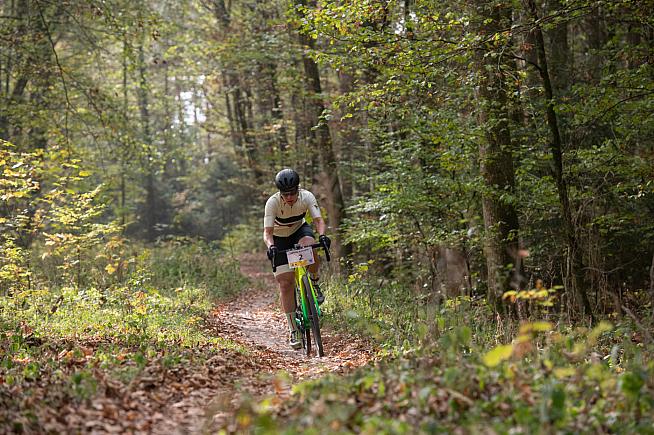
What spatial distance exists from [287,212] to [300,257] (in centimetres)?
84

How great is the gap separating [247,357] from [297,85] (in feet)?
37.7

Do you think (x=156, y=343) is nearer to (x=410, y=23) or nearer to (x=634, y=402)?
(x=634, y=402)

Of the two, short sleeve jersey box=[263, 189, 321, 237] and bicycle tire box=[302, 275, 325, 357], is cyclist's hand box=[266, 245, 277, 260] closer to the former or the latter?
short sleeve jersey box=[263, 189, 321, 237]

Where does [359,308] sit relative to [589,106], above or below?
below

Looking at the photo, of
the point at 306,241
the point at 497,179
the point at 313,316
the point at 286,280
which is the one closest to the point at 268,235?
the point at 306,241

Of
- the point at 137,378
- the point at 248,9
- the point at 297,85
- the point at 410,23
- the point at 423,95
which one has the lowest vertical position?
the point at 137,378

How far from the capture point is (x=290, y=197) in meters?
8.38

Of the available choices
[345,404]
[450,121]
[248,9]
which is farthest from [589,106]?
[248,9]

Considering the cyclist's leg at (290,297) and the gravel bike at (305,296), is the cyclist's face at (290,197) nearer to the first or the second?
the gravel bike at (305,296)

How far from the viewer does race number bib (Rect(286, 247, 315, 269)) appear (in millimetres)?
8055

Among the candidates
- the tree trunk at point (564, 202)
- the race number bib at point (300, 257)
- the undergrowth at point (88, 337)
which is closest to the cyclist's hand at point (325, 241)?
the race number bib at point (300, 257)

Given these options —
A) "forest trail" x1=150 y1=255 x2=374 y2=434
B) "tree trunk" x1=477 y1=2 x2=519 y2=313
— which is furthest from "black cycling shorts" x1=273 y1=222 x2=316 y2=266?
"tree trunk" x1=477 y1=2 x2=519 y2=313

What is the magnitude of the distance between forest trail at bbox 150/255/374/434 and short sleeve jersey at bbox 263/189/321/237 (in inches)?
68.9

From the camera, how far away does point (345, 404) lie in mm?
4410
